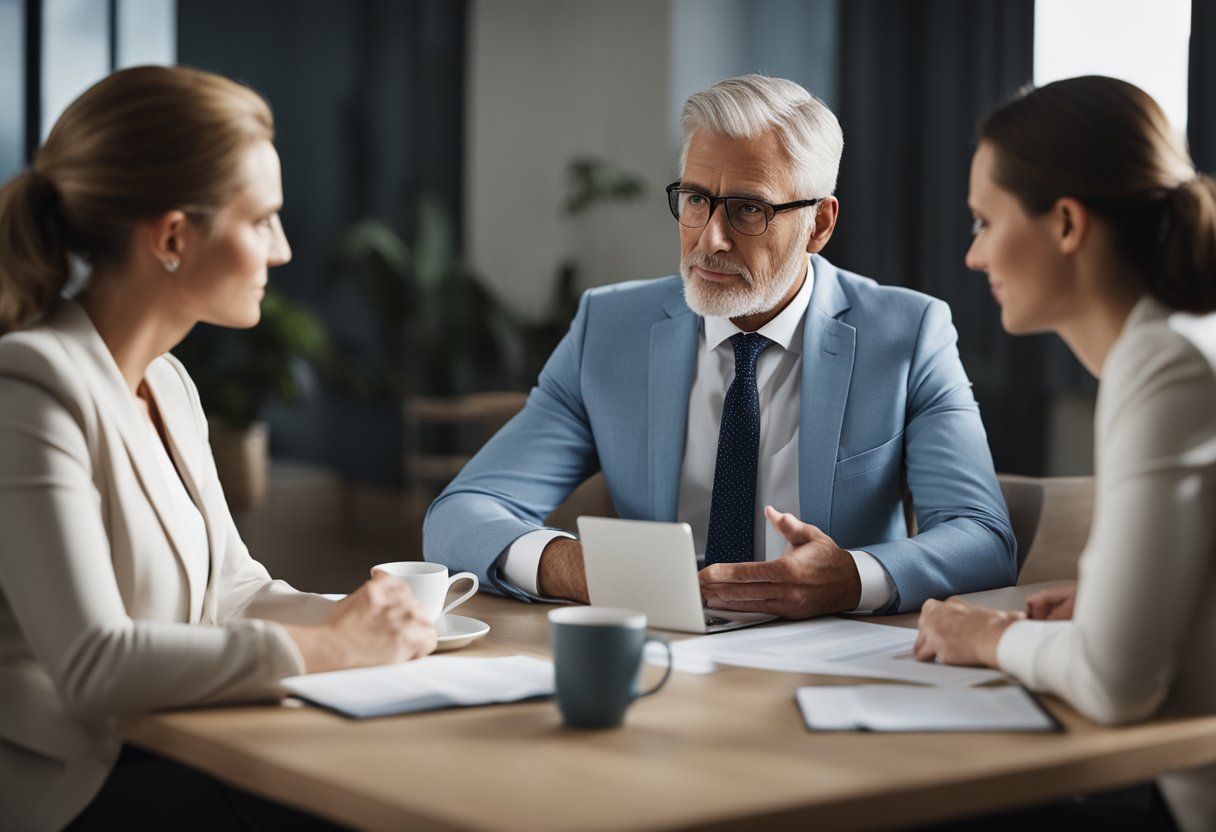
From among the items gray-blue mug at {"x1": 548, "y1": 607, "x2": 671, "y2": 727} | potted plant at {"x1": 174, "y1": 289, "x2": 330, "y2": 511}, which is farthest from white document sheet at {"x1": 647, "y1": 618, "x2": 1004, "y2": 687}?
potted plant at {"x1": 174, "y1": 289, "x2": 330, "y2": 511}

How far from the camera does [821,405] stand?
2.13 m

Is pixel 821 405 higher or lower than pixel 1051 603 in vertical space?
higher

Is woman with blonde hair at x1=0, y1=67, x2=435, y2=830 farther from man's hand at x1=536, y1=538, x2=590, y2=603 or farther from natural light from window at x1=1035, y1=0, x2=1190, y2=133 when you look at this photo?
natural light from window at x1=1035, y1=0, x2=1190, y2=133

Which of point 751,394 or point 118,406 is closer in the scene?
point 118,406

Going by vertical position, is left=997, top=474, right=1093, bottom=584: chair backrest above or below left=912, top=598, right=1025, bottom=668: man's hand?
below

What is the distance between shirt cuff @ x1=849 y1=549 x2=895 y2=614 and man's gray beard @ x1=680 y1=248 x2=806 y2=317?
59 centimetres

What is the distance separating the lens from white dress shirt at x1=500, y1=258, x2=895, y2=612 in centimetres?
219

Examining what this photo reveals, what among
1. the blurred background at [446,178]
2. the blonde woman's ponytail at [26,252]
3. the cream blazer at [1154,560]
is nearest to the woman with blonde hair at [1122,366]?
the cream blazer at [1154,560]

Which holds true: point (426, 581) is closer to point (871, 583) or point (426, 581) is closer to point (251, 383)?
point (871, 583)

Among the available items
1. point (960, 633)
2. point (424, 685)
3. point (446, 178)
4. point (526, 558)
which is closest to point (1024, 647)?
point (960, 633)

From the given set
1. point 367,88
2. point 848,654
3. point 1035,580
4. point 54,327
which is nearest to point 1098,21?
point 1035,580

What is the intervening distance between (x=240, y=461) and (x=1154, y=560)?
20.7ft

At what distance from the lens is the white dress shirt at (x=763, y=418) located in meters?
2.19

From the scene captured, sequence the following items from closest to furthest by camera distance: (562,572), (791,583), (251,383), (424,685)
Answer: (424,685)
(791,583)
(562,572)
(251,383)
